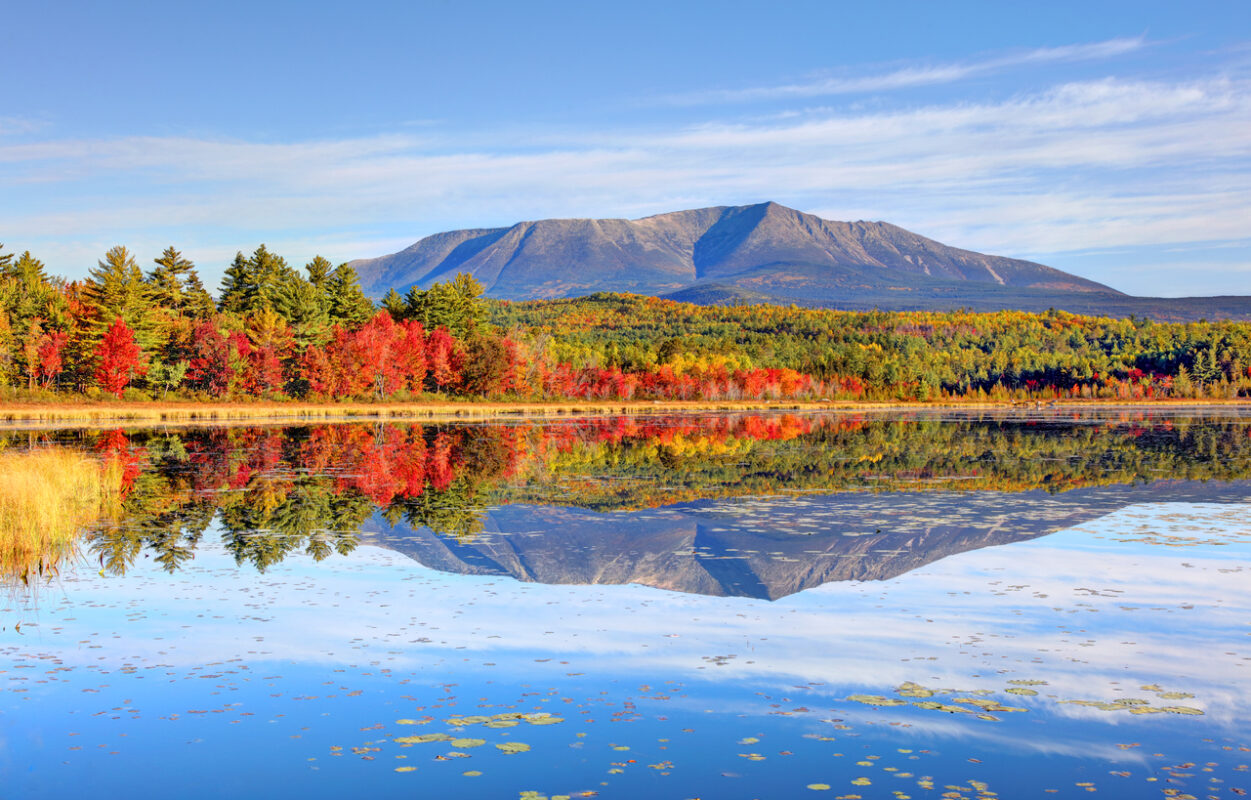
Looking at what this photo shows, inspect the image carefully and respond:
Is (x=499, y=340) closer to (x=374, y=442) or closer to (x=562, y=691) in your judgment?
(x=374, y=442)

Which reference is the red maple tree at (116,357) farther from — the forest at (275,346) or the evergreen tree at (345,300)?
the evergreen tree at (345,300)

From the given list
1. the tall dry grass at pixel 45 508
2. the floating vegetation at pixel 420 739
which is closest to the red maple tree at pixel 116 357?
the tall dry grass at pixel 45 508

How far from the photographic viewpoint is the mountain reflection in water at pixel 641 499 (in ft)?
59.9

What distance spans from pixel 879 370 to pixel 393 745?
18178 cm

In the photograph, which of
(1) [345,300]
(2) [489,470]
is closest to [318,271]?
(1) [345,300]

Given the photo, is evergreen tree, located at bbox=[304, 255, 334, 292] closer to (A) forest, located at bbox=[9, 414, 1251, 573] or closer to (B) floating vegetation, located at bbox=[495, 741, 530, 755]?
(A) forest, located at bbox=[9, 414, 1251, 573]

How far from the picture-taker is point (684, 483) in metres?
30.5

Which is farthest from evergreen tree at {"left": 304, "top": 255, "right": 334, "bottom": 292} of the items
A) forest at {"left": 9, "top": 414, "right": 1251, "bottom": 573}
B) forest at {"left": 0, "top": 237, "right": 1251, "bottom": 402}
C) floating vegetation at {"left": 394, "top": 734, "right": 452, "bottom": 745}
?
floating vegetation at {"left": 394, "top": 734, "right": 452, "bottom": 745}

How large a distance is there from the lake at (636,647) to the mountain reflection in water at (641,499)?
0.55ft

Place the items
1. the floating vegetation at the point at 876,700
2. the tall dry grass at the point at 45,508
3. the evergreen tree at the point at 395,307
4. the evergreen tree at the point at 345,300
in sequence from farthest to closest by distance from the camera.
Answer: the evergreen tree at the point at 395,307, the evergreen tree at the point at 345,300, the tall dry grass at the point at 45,508, the floating vegetation at the point at 876,700

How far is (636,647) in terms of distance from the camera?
1243 centimetres

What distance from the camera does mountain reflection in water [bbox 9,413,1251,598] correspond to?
18266 millimetres

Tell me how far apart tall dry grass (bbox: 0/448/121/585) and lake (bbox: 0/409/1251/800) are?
0.65m

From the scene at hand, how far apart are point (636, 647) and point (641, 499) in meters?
14.1
